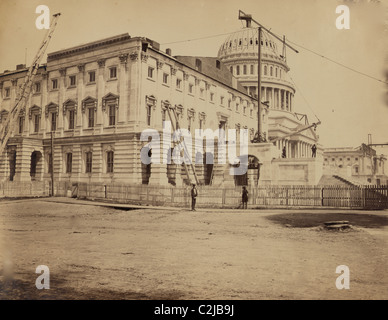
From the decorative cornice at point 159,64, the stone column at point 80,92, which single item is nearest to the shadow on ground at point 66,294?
the stone column at point 80,92

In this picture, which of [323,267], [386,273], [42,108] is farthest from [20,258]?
[42,108]

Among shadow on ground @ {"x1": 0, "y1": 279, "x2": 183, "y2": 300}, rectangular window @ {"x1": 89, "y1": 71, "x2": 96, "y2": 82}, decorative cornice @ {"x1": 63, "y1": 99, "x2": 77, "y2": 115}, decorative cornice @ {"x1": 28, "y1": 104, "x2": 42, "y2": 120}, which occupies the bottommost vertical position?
shadow on ground @ {"x1": 0, "y1": 279, "x2": 183, "y2": 300}

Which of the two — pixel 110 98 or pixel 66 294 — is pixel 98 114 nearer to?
pixel 110 98

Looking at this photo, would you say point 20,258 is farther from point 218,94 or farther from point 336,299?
point 218,94

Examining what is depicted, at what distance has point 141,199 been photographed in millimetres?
16328

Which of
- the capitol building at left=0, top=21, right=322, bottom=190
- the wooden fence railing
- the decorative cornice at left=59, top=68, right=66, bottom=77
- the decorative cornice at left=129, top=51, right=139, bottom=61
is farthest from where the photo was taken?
the decorative cornice at left=59, top=68, right=66, bottom=77

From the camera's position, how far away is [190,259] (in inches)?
301

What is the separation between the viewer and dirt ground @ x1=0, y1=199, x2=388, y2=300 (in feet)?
20.8

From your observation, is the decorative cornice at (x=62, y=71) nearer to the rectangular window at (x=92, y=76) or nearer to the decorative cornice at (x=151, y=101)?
the rectangular window at (x=92, y=76)

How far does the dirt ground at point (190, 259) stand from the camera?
6.34 metres

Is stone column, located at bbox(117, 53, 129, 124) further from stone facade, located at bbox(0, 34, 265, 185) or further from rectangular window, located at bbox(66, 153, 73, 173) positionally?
rectangular window, located at bbox(66, 153, 73, 173)

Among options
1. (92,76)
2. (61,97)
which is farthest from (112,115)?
(92,76)

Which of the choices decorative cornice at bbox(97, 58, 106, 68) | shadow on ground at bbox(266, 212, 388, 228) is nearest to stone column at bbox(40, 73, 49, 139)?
decorative cornice at bbox(97, 58, 106, 68)

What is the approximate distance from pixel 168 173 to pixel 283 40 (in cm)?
984
